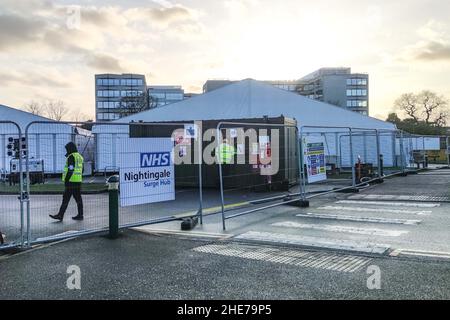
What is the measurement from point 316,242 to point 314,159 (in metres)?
5.60

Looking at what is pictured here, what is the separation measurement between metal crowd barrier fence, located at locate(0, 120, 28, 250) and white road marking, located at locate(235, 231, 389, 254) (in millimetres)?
3913

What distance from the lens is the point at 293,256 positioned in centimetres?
667

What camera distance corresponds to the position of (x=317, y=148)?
13133 mm

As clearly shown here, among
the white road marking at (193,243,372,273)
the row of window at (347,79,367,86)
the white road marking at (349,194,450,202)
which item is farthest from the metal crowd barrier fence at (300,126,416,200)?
the row of window at (347,79,367,86)

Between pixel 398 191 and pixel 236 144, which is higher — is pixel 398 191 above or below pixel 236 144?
below

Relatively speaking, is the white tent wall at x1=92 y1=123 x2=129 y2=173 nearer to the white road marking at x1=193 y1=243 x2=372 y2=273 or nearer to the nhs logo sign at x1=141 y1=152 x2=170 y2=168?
the nhs logo sign at x1=141 y1=152 x2=170 y2=168

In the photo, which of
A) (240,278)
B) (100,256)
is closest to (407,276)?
(240,278)

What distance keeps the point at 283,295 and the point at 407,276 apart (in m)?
1.76

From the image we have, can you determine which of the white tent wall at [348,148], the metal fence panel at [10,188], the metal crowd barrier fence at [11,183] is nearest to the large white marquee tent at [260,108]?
the white tent wall at [348,148]

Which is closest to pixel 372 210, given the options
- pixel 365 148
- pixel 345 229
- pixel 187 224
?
pixel 345 229

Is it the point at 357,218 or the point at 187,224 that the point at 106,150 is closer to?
the point at 187,224
